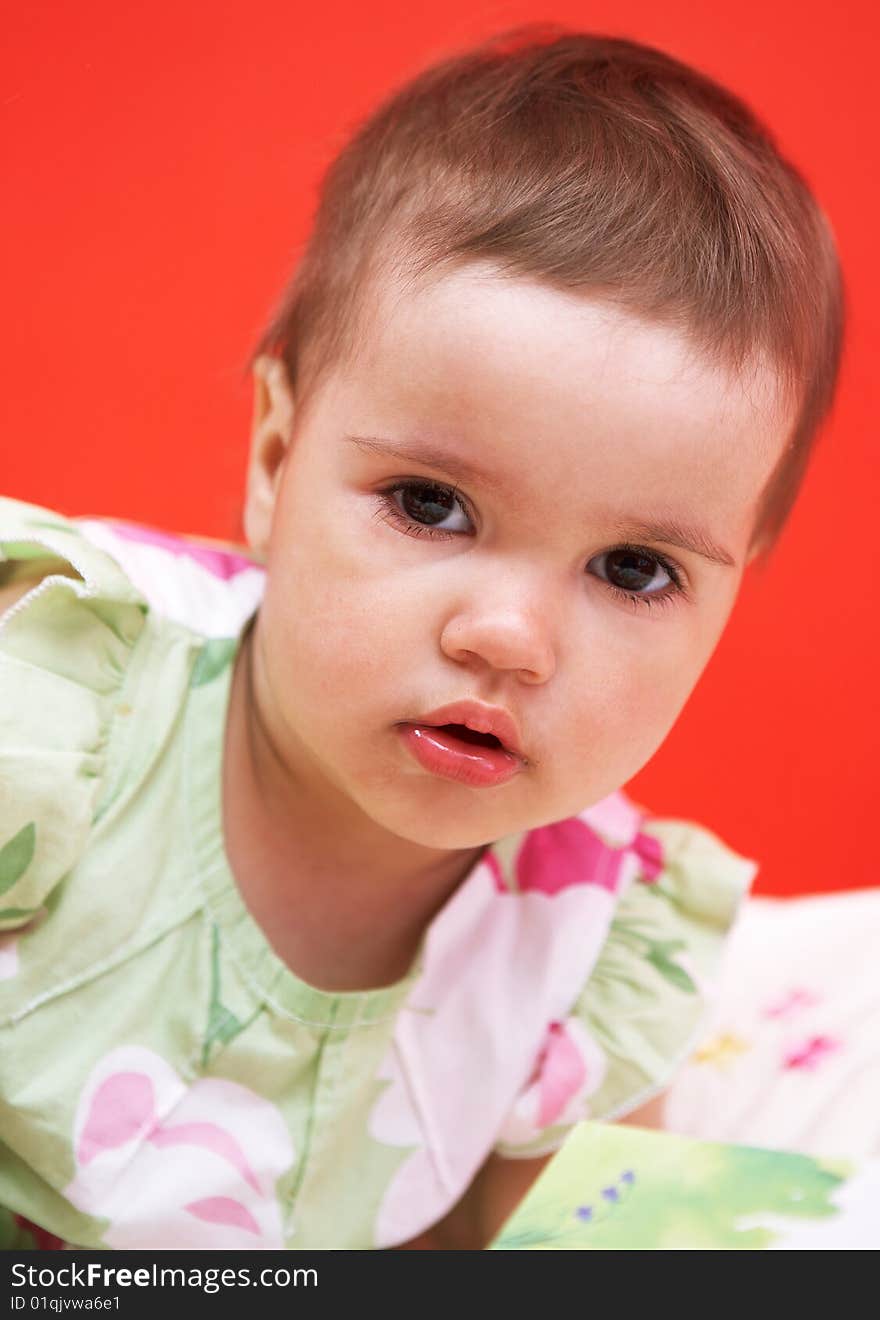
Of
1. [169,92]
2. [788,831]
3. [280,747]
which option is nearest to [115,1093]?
[280,747]

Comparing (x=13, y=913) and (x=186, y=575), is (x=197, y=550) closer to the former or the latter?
(x=186, y=575)

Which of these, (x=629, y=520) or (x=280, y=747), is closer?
(x=629, y=520)

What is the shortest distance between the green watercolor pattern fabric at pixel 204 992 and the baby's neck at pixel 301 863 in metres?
0.02

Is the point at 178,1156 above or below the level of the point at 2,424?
below

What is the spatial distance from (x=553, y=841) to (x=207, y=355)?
0.41 m

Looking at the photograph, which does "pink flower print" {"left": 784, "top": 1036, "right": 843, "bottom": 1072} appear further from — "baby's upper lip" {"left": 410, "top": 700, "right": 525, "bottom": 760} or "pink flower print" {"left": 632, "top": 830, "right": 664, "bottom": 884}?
"baby's upper lip" {"left": 410, "top": 700, "right": 525, "bottom": 760}

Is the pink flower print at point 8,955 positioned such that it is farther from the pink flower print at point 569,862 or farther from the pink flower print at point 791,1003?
the pink flower print at point 791,1003

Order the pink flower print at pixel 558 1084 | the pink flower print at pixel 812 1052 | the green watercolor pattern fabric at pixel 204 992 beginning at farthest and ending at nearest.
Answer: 1. the pink flower print at pixel 812 1052
2. the pink flower print at pixel 558 1084
3. the green watercolor pattern fabric at pixel 204 992

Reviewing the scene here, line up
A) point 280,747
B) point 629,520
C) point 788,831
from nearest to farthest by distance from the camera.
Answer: point 629,520 < point 280,747 < point 788,831

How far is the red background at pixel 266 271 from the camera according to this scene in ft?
2.55

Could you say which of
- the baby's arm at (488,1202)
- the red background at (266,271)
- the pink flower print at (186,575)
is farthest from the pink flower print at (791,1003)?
the pink flower print at (186,575)

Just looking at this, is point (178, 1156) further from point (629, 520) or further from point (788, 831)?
point (788, 831)

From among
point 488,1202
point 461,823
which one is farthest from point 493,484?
point 488,1202

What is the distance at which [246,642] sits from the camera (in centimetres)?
67
